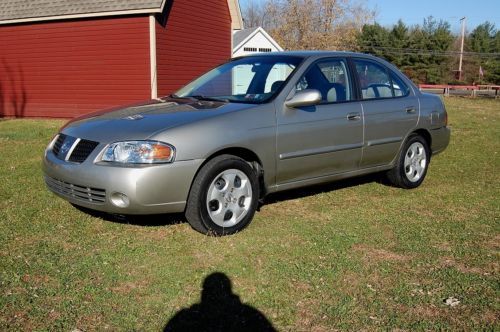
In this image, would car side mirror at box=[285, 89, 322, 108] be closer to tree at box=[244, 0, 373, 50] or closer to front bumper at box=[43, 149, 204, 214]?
front bumper at box=[43, 149, 204, 214]

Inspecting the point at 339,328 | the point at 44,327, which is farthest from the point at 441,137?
the point at 44,327

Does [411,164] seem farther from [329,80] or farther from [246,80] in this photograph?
[246,80]

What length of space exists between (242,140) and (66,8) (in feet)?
41.4

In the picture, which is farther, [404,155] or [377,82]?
[404,155]

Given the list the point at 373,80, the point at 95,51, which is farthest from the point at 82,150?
the point at 95,51

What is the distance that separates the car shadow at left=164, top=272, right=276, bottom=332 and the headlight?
45.3 inches

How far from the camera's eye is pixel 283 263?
3.92 metres

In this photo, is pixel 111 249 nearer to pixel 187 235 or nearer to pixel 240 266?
pixel 187 235

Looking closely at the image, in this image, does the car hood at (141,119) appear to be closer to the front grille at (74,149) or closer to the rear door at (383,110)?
the front grille at (74,149)

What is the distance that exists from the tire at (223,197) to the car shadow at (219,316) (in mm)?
967

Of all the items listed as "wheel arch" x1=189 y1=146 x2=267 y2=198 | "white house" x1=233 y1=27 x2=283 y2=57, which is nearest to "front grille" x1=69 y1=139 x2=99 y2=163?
"wheel arch" x1=189 y1=146 x2=267 y2=198

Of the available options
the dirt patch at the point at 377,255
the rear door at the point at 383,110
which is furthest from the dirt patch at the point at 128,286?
the rear door at the point at 383,110

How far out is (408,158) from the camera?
6.31 metres

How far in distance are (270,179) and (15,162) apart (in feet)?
15.5
